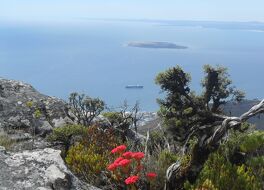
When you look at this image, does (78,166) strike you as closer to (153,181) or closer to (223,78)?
(153,181)

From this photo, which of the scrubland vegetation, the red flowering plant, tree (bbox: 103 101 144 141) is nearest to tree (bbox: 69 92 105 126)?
tree (bbox: 103 101 144 141)

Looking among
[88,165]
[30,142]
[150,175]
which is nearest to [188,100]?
[30,142]

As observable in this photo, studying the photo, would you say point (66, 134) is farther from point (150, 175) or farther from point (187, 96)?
point (187, 96)

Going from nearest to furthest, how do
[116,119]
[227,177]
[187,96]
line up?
1. [227,177]
2. [116,119]
3. [187,96]

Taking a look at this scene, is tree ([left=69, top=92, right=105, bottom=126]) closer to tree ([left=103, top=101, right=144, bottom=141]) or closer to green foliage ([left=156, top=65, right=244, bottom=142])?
tree ([left=103, top=101, right=144, bottom=141])

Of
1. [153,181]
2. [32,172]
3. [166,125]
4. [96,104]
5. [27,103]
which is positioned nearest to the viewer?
[32,172]

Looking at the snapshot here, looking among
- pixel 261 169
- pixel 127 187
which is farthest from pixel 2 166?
pixel 261 169

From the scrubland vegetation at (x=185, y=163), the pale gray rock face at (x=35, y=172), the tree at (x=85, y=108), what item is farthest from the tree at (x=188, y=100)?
the pale gray rock face at (x=35, y=172)
